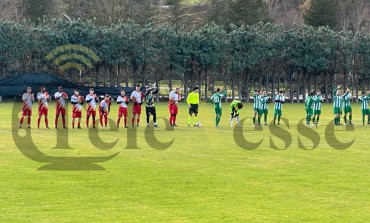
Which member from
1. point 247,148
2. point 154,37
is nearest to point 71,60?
point 154,37

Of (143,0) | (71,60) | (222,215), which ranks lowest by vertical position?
(222,215)

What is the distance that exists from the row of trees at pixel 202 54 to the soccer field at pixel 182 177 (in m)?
41.2

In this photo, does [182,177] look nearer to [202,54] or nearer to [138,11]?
[202,54]

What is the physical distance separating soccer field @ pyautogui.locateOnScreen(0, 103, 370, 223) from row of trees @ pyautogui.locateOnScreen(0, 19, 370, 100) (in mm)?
41171

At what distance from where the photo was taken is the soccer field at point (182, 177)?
670 inches

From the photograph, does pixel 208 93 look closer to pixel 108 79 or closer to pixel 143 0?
pixel 108 79

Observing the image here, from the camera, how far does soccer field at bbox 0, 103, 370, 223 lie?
55.8 feet

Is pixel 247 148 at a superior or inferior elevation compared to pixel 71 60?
inferior


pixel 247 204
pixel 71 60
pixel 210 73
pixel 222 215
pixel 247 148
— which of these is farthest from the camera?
pixel 210 73

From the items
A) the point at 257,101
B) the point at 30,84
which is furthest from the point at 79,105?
the point at 30,84

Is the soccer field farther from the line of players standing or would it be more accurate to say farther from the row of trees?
the row of trees

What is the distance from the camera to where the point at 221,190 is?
19.8m

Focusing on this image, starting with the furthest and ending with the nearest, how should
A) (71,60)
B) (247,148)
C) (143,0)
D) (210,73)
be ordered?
(143,0), (210,73), (71,60), (247,148)

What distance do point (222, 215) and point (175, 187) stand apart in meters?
3.49
